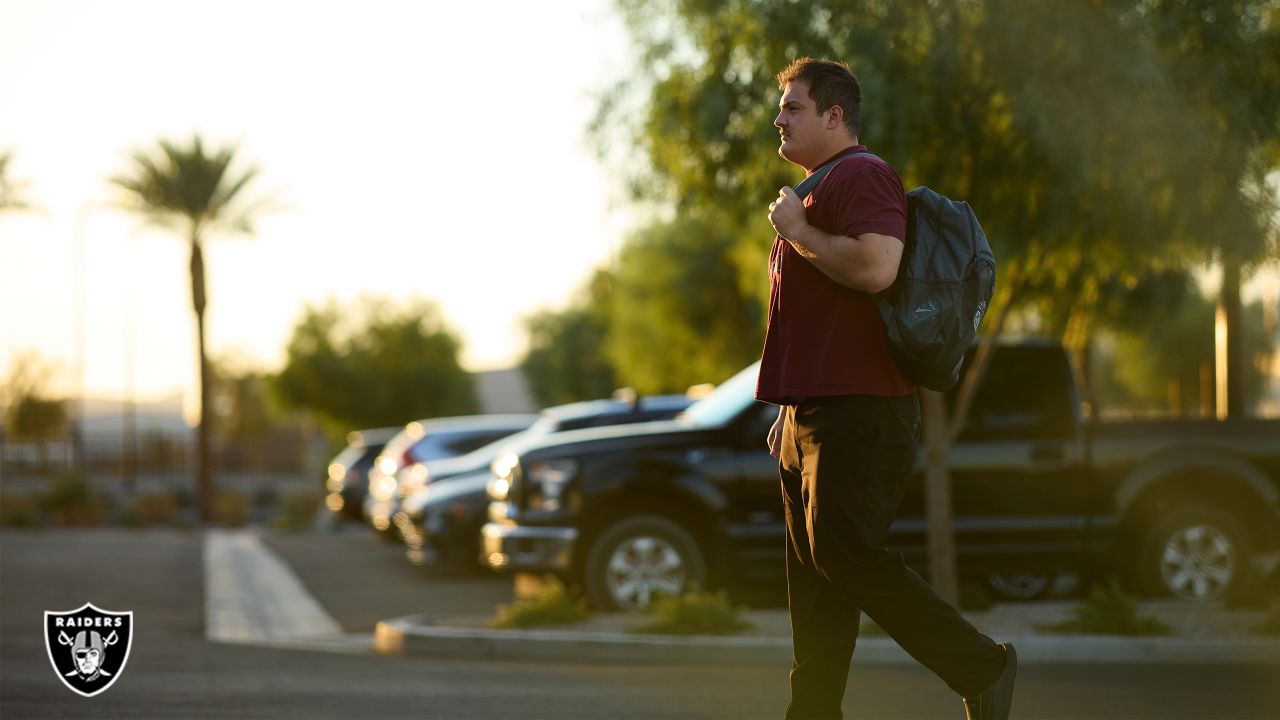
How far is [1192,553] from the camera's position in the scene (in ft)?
37.7

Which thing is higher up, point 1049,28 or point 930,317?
point 1049,28

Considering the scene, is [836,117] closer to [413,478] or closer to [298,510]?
[413,478]

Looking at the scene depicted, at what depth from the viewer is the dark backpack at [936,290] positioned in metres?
4.42

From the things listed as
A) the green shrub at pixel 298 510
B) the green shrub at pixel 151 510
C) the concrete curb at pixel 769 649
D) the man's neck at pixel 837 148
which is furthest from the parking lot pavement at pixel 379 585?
the green shrub at pixel 151 510

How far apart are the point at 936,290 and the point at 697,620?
5282 millimetres

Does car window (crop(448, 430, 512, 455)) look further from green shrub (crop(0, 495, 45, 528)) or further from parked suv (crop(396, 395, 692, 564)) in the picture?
green shrub (crop(0, 495, 45, 528))

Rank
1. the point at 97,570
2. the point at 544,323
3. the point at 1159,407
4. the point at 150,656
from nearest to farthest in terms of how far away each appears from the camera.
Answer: the point at 150,656 → the point at 97,570 → the point at 1159,407 → the point at 544,323

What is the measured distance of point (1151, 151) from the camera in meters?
9.41

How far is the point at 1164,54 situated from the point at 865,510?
6.02 meters

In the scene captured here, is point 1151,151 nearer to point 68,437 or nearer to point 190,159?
point 190,159

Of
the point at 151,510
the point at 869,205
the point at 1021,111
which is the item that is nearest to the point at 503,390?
the point at 151,510

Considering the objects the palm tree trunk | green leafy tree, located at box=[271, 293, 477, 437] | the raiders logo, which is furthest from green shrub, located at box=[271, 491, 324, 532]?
green leafy tree, located at box=[271, 293, 477, 437]

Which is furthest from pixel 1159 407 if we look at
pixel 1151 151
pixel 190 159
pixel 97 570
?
pixel 1151 151

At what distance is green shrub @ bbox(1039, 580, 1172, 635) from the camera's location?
9.30 meters
